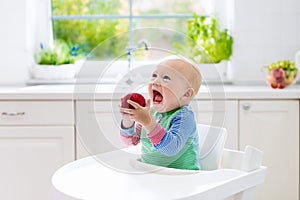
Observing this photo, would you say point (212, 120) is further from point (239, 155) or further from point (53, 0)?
point (53, 0)

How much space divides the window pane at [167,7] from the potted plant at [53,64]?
534 mm

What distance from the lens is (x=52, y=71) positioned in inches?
132

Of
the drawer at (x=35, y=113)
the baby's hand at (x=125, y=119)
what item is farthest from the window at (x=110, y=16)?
the baby's hand at (x=125, y=119)

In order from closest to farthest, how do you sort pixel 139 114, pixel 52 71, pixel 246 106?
pixel 139 114 → pixel 246 106 → pixel 52 71

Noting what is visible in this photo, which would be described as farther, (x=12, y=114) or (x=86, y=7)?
(x=86, y=7)

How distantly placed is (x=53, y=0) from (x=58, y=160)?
1257 mm

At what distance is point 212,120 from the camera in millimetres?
1518

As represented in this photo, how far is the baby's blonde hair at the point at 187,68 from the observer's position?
1.44 metres

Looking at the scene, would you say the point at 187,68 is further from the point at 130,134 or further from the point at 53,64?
the point at 53,64

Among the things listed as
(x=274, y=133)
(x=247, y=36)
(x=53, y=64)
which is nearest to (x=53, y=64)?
(x=53, y=64)

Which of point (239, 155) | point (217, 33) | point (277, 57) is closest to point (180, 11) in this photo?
point (217, 33)

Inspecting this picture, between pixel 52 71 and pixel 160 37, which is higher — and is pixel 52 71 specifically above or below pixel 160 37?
below

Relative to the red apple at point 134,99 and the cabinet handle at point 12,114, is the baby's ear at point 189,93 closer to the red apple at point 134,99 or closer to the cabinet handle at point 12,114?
the red apple at point 134,99

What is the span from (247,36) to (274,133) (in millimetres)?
704
